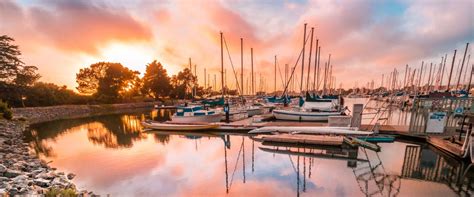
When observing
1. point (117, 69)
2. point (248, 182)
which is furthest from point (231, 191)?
point (117, 69)

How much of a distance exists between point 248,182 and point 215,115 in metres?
14.1

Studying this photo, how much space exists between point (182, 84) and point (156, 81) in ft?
33.2

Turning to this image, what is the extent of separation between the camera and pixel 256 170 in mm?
10383

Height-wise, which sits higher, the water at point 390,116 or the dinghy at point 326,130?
the dinghy at point 326,130

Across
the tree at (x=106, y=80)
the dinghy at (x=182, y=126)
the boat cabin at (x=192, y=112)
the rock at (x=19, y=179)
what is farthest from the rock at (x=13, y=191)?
the tree at (x=106, y=80)

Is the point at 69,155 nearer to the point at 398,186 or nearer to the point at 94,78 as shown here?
the point at 398,186

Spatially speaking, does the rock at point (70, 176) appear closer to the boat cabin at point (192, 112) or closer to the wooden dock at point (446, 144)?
the boat cabin at point (192, 112)

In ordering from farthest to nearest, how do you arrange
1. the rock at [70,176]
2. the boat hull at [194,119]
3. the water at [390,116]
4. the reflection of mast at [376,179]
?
the boat hull at [194,119], the water at [390,116], the rock at [70,176], the reflection of mast at [376,179]

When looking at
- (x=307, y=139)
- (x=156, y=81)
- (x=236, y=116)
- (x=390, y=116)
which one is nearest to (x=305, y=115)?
(x=236, y=116)

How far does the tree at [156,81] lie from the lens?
63594 millimetres

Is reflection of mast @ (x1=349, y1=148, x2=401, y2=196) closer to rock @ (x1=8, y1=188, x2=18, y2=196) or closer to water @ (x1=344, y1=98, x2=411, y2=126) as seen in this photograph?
water @ (x1=344, y1=98, x2=411, y2=126)

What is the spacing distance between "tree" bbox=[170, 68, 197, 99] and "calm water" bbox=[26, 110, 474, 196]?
177 feet

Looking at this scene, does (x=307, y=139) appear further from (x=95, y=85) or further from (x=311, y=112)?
(x=95, y=85)

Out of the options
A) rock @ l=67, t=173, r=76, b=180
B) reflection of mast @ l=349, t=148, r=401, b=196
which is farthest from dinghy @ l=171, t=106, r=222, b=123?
reflection of mast @ l=349, t=148, r=401, b=196
